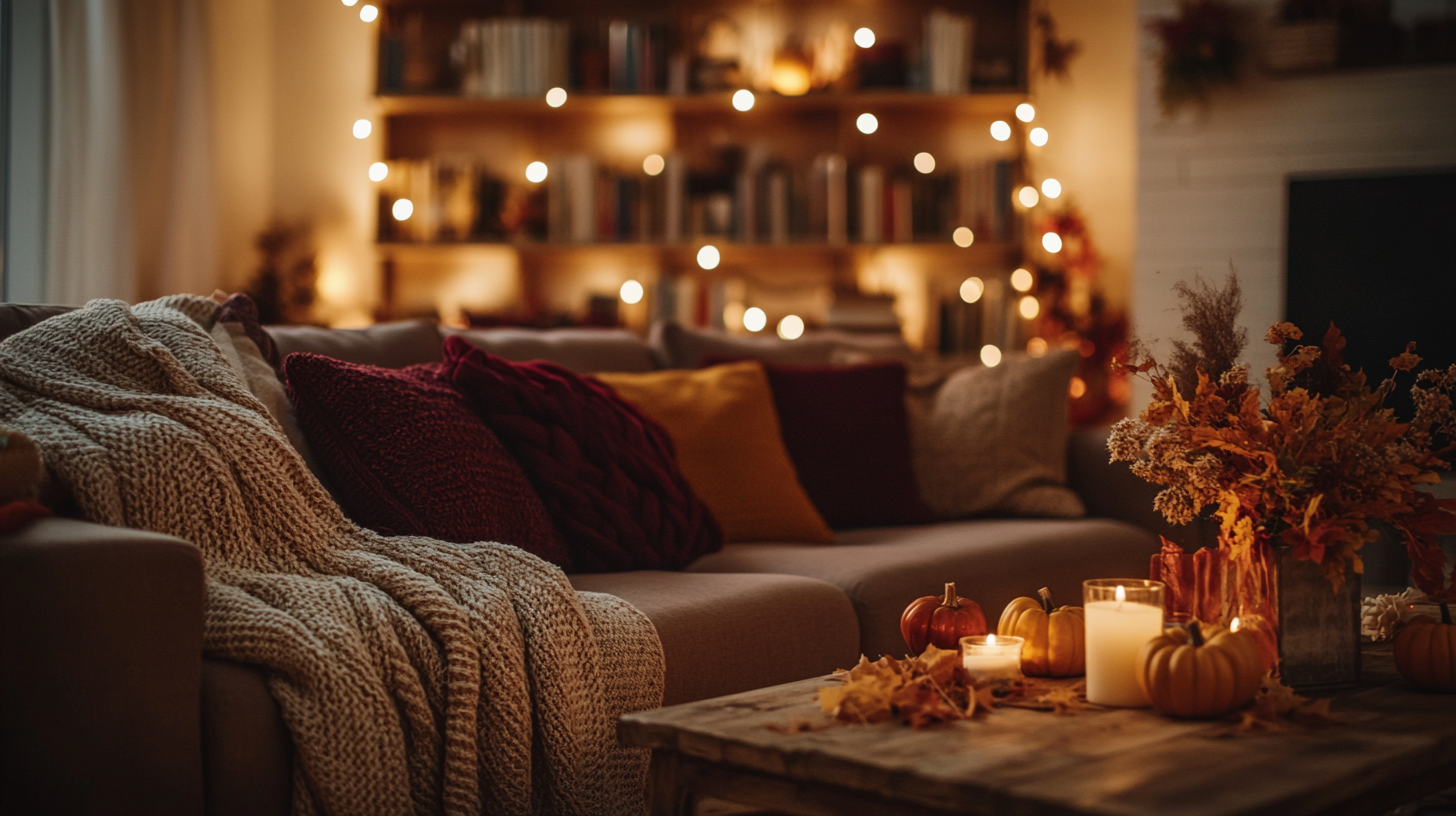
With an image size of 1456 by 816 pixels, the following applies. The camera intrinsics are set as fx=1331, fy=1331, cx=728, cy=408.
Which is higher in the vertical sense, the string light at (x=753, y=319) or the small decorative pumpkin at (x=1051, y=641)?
the string light at (x=753, y=319)

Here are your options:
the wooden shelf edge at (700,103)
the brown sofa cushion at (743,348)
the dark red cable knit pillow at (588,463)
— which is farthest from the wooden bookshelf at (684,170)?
the dark red cable knit pillow at (588,463)

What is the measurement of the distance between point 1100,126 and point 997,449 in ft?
7.96

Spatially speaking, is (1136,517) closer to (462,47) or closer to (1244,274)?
(1244,274)

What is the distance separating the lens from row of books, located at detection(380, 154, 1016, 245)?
456cm

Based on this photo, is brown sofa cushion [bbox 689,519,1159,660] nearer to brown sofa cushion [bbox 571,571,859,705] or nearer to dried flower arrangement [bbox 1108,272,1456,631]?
brown sofa cushion [bbox 571,571,859,705]

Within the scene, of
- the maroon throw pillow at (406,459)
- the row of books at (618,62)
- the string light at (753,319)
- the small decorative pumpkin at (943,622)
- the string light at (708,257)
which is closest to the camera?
the small decorative pumpkin at (943,622)

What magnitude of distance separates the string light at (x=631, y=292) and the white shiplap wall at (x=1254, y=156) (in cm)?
174

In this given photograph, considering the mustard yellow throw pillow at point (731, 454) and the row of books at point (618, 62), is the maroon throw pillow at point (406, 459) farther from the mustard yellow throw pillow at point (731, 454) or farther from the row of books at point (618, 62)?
the row of books at point (618, 62)

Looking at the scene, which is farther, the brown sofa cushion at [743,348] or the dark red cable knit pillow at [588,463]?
the brown sofa cushion at [743,348]

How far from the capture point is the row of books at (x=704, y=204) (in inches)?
180

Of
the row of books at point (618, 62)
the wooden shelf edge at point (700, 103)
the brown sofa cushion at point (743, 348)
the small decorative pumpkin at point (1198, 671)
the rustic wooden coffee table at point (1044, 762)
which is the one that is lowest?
the rustic wooden coffee table at point (1044, 762)

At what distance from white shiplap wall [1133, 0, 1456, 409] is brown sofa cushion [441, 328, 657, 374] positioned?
2071 mm

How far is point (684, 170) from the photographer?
4.60m

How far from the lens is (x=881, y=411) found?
2924mm
